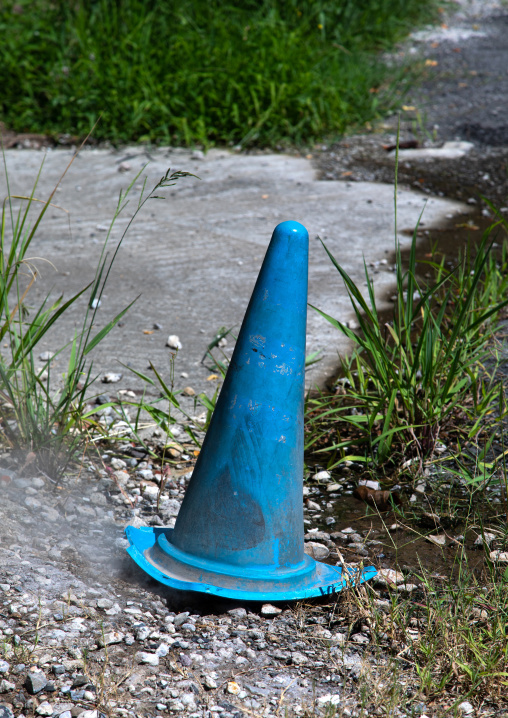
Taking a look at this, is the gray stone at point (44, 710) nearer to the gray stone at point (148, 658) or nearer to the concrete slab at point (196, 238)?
the gray stone at point (148, 658)

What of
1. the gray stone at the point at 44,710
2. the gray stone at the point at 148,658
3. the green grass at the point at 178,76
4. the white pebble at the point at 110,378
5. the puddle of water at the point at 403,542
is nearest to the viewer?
the gray stone at the point at 44,710

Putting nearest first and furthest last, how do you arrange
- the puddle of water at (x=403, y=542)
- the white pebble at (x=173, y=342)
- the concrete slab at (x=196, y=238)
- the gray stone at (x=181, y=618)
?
1. the gray stone at (x=181, y=618)
2. the puddle of water at (x=403, y=542)
3. the white pebble at (x=173, y=342)
4. the concrete slab at (x=196, y=238)

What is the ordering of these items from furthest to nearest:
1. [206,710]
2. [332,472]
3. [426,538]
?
[332,472]
[426,538]
[206,710]

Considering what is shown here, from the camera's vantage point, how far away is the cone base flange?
1.75 meters

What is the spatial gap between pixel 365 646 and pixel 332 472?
86 centimetres

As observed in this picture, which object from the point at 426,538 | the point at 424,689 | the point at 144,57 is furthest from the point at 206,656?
the point at 144,57

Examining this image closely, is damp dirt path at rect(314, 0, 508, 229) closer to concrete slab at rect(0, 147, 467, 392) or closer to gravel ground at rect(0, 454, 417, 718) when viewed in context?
concrete slab at rect(0, 147, 467, 392)

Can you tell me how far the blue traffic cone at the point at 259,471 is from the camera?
1.75m

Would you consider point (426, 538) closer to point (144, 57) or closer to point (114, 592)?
point (114, 592)

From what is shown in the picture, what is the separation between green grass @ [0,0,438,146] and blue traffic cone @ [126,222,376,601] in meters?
4.04

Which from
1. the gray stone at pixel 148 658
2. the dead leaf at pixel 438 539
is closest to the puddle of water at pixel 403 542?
the dead leaf at pixel 438 539

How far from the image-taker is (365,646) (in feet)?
5.48

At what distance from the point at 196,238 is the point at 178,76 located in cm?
205

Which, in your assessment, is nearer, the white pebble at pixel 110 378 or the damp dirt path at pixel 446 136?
the white pebble at pixel 110 378
